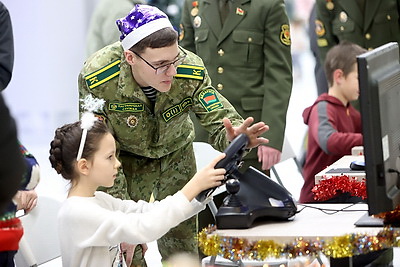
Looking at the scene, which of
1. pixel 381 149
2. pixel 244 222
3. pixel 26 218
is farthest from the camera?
pixel 26 218

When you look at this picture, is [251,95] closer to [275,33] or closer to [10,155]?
[275,33]

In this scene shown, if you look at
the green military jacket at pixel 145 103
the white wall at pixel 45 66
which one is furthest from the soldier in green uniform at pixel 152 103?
the white wall at pixel 45 66

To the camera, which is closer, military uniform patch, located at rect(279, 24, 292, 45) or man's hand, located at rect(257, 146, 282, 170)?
man's hand, located at rect(257, 146, 282, 170)

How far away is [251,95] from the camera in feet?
16.1

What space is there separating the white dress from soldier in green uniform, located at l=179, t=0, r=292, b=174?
68.2 inches

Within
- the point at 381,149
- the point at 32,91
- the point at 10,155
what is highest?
the point at 10,155

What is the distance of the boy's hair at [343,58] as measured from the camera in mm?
5465

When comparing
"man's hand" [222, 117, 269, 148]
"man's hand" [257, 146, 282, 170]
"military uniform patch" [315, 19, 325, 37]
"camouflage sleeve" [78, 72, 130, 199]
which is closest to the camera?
"man's hand" [222, 117, 269, 148]

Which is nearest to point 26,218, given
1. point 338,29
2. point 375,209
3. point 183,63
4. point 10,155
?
point 183,63

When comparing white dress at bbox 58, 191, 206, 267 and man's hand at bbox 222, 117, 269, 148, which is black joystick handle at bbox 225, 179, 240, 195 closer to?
white dress at bbox 58, 191, 206, 267

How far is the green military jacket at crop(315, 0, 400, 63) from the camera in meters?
5.88

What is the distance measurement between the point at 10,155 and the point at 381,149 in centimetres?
119

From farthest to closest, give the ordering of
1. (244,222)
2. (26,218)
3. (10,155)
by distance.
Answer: (26,218), (244,222), (10,155)

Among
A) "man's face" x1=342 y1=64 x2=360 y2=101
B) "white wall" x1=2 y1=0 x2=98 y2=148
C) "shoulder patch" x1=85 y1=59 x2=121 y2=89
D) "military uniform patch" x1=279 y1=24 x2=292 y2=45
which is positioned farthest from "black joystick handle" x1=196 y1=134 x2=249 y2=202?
"white wall" x1=2 y1=0 x2=98 y2=148
